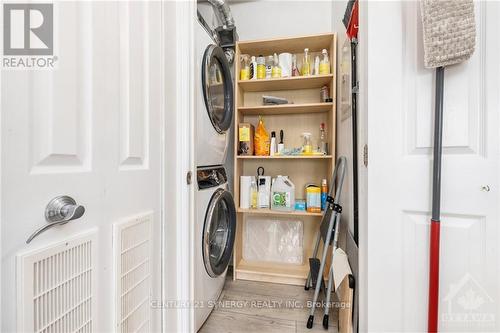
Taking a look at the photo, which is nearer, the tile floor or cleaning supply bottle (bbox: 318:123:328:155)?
the tile floor

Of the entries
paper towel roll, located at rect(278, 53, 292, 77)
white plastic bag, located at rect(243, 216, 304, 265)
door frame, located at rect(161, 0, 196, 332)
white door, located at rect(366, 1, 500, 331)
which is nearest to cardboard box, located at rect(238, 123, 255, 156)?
paper towel roll, located at rect(278, 53, 292, 77)

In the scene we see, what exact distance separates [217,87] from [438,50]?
118 centimetres

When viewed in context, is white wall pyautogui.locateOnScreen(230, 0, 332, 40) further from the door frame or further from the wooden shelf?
the door frame

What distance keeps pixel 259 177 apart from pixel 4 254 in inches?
65.0

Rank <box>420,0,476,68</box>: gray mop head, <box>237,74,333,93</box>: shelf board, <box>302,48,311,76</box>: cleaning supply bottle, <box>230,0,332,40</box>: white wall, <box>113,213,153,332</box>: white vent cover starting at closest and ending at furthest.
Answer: <box>420,0,476,68</box>: gray mop head
<box>113,213,153,332</box>: white vent cover
<box>237,74,333,93</box>: shelf board
<box>302,48,311,76</box>: cleaning supply bottle
<box>230,0,332,40</box>: white wall

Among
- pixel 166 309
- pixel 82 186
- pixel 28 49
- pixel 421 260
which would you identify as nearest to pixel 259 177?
pixel 166 309

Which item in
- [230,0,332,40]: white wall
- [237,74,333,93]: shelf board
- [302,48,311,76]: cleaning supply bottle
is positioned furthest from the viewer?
[230,0,332,40]: white wall

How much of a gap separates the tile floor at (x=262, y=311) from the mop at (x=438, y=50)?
2.85 feet

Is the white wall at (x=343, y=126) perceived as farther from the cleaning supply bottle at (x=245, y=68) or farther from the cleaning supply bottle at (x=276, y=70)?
the cleaning supply bottle at (x=245, y=68)

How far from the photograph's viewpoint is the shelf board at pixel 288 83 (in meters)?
1.87

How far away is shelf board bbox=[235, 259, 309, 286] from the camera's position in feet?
6.32

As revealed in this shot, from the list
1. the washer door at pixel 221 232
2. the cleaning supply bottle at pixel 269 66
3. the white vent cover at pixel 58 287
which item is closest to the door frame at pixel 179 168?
the washer door at pixel 221 232

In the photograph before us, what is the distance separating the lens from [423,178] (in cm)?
81

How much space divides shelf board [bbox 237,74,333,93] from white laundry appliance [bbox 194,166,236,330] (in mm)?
843
